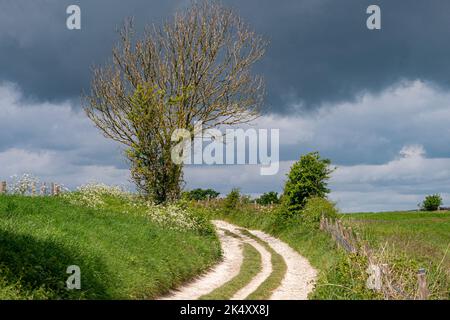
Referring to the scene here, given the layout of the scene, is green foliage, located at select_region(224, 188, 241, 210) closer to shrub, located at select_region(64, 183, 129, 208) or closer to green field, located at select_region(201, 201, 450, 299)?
green field, located at select_region(201, 201, 450, 299)

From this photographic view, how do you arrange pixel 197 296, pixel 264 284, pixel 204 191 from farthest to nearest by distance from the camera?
pixel 204 191
pixel 264 284
pixel 197 296

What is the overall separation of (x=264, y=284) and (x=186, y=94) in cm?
1876

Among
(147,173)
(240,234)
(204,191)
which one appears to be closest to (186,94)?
(147,173)

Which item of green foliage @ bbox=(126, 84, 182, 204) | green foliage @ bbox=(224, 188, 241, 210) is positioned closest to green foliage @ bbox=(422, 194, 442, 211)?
green foliage @ bbox=(224, 188, 241, 210)

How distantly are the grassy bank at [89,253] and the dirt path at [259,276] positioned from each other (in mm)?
552

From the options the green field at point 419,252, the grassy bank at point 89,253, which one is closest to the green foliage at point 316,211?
the green field at point 419,252

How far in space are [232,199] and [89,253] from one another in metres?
34.7

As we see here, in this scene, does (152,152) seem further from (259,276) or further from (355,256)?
(355,256)

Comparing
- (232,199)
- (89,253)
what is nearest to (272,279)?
(89,253)

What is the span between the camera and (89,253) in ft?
51.6

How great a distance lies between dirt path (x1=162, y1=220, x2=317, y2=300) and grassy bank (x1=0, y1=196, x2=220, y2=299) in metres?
0.55
